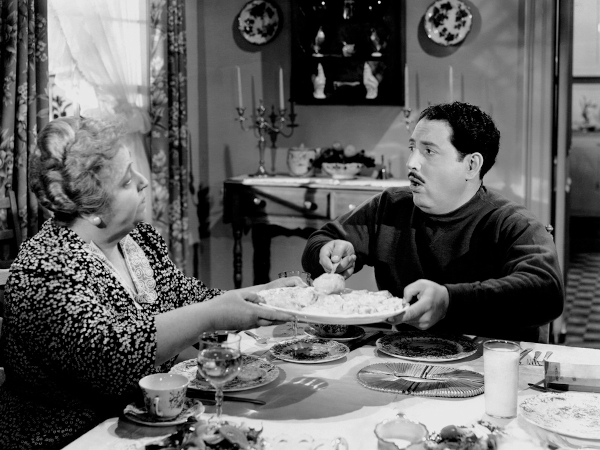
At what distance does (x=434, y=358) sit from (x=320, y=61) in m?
2.98

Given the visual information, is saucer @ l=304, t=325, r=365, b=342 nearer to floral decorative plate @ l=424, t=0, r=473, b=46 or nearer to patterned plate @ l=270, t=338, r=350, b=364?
patterned plate @ l=270, t=338, r=350, b=364

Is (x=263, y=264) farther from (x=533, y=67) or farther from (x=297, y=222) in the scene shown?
(x=533, y=67)

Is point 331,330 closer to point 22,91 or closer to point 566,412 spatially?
point 566,412

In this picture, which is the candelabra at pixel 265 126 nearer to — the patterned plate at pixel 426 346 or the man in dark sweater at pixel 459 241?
the man in dark sweater at pixel 459 241

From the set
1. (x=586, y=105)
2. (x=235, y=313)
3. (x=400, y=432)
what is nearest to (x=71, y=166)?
(x=235, y=313)

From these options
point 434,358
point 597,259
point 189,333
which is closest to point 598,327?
point 597,259

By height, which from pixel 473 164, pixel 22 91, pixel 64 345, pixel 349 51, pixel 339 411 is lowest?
pixel 339 411

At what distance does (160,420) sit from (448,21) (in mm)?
3403

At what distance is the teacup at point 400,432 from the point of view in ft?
4.13

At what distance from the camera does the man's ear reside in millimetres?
2232

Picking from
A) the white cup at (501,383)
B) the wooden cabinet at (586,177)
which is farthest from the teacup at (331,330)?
the wooden cabinet at (586,177)

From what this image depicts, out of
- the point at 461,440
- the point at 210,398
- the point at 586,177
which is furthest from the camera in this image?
the point at 586,177

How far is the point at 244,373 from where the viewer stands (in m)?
1.69

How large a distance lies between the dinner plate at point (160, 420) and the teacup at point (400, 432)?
38 cm
